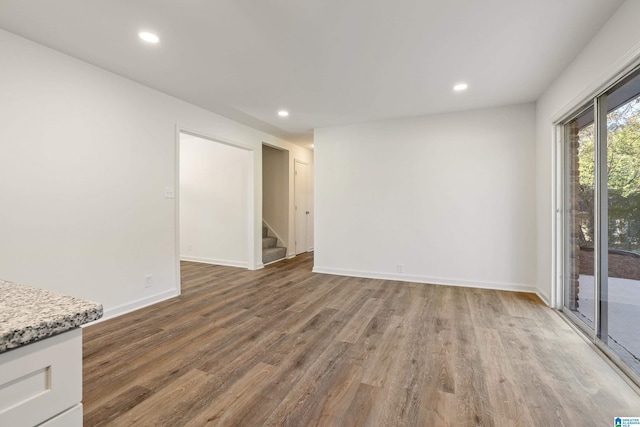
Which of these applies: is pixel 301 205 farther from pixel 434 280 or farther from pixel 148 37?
pixel 148 37

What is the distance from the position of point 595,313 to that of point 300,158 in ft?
17.7

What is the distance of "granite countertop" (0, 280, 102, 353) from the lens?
0.59 meters

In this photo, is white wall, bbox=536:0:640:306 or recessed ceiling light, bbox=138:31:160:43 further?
recessed ceiling light, bbox=138:31:160:43

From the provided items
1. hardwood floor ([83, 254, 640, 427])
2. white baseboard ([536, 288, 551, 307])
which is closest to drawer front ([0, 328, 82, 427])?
hardwood floor ([83, 254, 640, 427])

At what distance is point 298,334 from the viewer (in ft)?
8.33

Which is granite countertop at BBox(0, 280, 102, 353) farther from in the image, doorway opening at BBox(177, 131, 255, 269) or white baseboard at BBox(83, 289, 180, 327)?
doorway opening at BBox(177, 131, 255, 269)

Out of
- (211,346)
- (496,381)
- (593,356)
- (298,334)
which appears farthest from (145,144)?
(593,356)

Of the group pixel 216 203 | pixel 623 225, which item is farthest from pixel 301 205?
pixel 623 225

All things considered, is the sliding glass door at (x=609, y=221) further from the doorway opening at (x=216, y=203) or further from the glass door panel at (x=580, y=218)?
the doorway opening at (x=216, y=203)

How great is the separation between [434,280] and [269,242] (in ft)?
11.1

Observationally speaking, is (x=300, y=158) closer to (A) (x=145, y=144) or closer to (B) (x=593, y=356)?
(A) (x=145, y=144)

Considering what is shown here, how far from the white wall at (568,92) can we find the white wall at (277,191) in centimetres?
428

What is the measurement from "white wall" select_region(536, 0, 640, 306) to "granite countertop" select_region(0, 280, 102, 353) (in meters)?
2.97

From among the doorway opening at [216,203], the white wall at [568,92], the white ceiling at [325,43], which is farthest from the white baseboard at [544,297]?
the doorway opening at [216,203]
